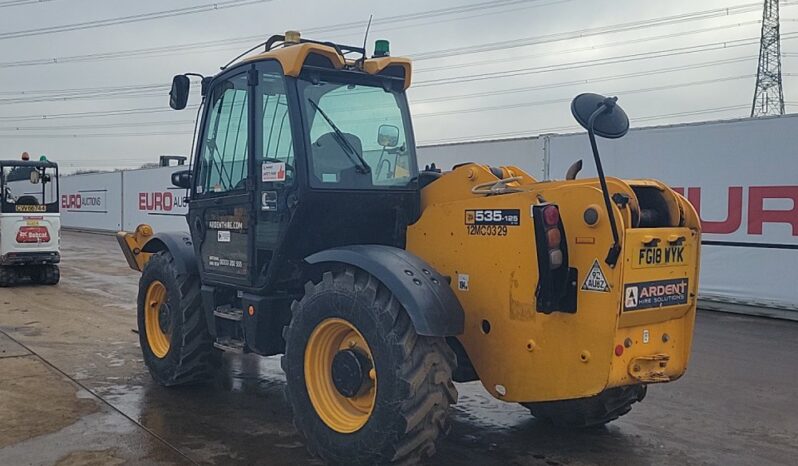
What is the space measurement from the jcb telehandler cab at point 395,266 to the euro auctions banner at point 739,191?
22.9 feet

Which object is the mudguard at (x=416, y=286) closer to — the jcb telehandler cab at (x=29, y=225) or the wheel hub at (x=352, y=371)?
the wheel hub at (x=352, y=371)

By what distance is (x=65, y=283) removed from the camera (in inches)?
573

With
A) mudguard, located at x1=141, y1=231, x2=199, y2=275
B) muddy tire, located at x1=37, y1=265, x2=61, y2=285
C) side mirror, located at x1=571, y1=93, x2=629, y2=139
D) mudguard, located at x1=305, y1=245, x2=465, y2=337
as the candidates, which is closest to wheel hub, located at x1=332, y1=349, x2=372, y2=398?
mudguard, located at x1=305, y1=245, x2=465, y2=337

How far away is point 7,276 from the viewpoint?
1372 centimetres

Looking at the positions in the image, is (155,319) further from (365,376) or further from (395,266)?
(395,266)

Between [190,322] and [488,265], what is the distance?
2.82 metres

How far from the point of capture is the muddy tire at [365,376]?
410 cm

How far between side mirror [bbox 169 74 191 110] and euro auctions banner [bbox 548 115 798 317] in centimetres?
862

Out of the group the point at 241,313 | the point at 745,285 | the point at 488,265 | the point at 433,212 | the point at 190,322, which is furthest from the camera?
the point at 745,285

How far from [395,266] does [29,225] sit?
11.3 meters

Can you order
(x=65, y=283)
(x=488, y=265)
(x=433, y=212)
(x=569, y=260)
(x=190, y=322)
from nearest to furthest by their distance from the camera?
(x=569, y=260) → (x=488, y=265) → (x=433, y=212) → (x=190, y=322) → (x=65, y=283)

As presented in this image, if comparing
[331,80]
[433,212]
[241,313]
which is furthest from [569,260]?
[241,313]

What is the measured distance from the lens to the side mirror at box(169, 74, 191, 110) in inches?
231

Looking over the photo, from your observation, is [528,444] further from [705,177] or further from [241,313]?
[705,177]
